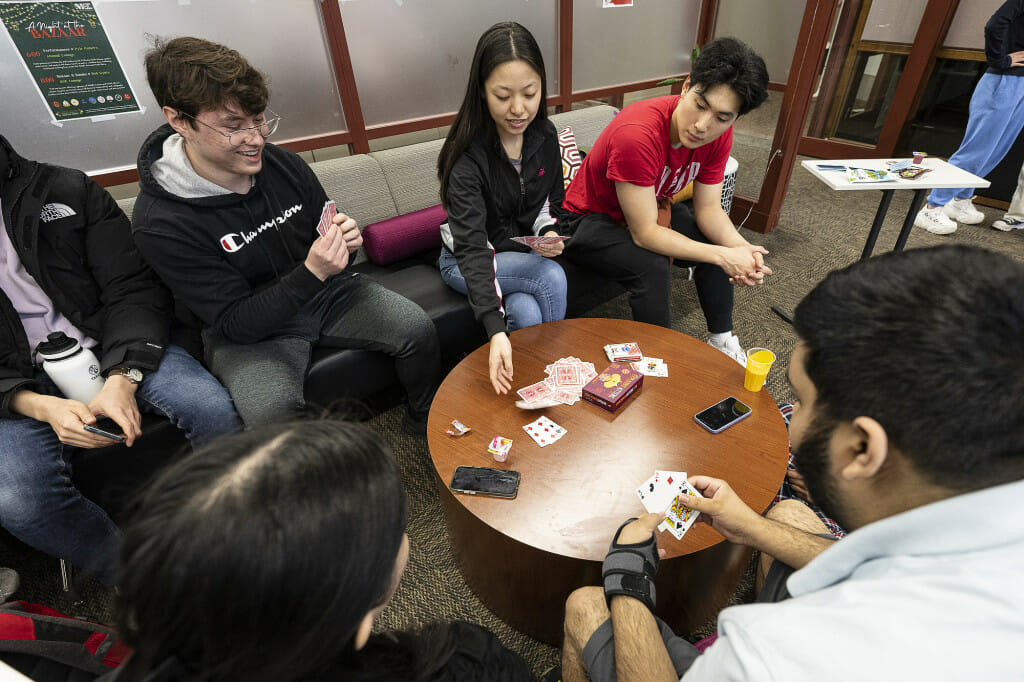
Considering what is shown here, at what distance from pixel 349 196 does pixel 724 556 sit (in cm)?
218

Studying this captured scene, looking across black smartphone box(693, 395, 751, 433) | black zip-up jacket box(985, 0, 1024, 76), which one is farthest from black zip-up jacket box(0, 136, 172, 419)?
black zip-up jacket box(985, 0, 1024, 76)

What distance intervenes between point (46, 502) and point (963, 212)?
528 cm

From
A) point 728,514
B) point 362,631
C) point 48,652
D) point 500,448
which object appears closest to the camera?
point 362,631

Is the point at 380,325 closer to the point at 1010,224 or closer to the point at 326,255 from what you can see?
the point at 326,255

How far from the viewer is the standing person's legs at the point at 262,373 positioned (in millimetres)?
1576

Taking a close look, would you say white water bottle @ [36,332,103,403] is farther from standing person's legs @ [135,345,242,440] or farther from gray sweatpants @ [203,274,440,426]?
gray sweatpants @ [203,274,440,426]

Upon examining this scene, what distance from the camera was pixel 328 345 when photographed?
1.90m

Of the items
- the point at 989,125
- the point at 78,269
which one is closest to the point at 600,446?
the point at 78,269

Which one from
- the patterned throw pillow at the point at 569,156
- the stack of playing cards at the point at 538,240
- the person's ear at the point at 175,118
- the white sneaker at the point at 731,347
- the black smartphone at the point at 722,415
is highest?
the person's ear at the point at 175,118

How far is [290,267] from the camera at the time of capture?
187 centimetres

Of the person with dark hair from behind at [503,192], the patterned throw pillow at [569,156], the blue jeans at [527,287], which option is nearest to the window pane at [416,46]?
the patterned throw pillow at [569,156]

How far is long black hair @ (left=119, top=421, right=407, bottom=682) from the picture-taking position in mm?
479

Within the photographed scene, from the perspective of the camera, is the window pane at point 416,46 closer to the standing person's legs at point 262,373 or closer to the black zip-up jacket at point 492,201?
the black zip-up jacket at point 492,201

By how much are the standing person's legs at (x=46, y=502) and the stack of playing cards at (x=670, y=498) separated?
1.45m
